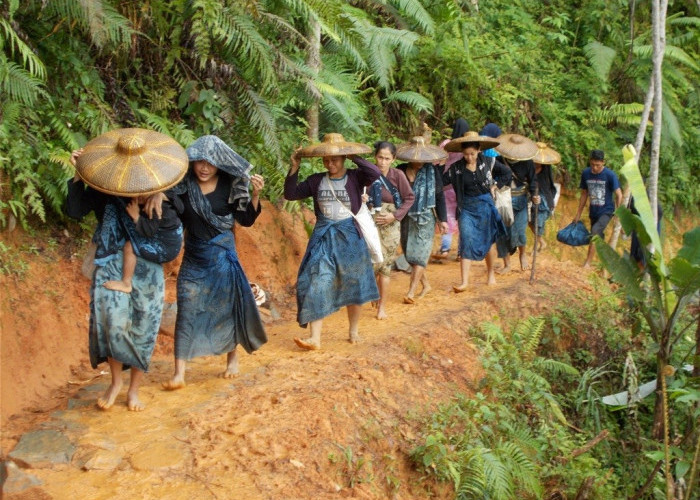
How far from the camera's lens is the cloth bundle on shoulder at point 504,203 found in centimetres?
1007

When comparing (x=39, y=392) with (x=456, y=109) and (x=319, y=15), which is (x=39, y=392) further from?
(x=456, y=109)

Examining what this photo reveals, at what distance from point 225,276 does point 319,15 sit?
4.37 m

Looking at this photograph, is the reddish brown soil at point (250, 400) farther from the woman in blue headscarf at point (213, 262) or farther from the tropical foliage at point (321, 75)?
the tropical foliage at point (321, 75)

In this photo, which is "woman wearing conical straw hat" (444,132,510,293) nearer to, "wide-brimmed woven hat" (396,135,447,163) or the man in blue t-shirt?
"wide-brimmed woven hat" (396,135,447,163)

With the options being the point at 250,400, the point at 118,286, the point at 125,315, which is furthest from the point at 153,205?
the point at 250,400

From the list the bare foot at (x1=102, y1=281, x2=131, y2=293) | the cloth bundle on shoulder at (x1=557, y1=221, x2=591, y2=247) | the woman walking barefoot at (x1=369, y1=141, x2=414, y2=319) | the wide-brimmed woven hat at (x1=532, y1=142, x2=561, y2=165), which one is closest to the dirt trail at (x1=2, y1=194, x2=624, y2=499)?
the woman walking barefoot at (x1=369, y1=141, x2=414, y2=319)

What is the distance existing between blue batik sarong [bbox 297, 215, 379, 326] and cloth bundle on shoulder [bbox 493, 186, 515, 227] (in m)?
3.54

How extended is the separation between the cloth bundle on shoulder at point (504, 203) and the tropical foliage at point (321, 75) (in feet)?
8.33

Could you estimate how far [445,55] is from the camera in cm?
1409

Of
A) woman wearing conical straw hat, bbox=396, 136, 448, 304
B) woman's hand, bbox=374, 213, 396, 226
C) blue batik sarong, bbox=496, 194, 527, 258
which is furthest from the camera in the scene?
blue batik sarong, bbox=496, 194, 527, 258

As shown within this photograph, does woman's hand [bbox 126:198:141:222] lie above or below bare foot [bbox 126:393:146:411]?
above

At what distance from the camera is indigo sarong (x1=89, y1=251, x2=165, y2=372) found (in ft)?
17.3

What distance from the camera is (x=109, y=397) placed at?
5547 millimetres

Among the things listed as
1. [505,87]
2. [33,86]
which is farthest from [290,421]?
[505,87]
